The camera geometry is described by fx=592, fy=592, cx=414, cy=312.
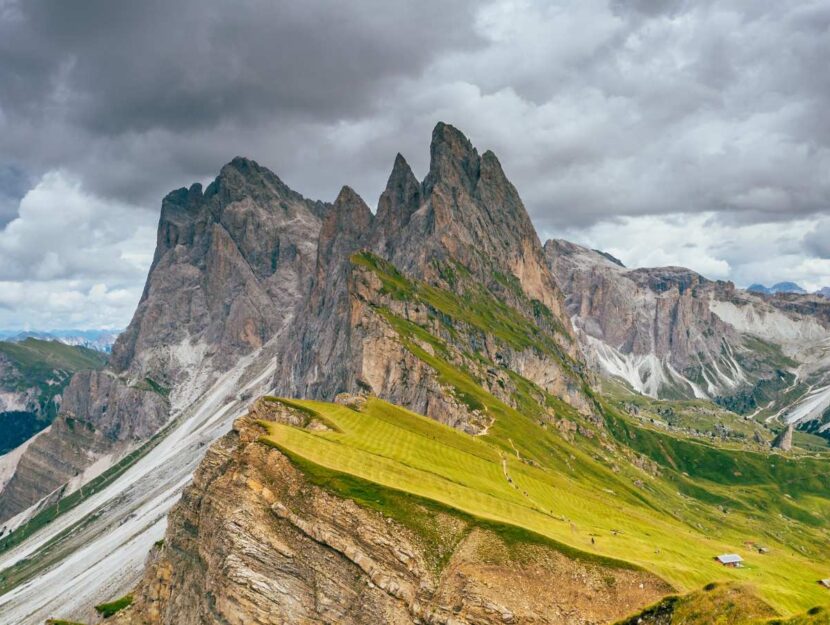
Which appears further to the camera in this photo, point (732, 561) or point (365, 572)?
point (732, 561)

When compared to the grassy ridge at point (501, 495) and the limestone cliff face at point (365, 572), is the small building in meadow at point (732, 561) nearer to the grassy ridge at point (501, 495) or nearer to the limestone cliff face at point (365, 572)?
the grassy ridge at point (501, 495)

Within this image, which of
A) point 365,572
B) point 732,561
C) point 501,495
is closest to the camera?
point 365,572

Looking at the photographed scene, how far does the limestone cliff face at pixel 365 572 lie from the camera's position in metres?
67.0

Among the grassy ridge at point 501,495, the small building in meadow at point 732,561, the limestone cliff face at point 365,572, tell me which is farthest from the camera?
the small building in meadow at point 732,561

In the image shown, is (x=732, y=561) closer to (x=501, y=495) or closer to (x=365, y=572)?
(x=501, y=495)

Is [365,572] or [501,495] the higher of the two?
[501,495]

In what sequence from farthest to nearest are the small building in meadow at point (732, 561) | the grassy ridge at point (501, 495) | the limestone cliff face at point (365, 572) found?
the small building in meadow at point (732, 561) < the grassy ridge at point (501, 495) < the limestone cliff face at point (365, 572)

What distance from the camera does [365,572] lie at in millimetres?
69375

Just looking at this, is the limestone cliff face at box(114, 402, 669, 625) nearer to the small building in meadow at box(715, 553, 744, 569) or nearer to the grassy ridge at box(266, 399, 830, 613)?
the grassy ridge at box(266, 399, 830, 613)

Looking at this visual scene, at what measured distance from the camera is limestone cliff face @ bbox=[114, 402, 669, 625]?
67000 millimetres

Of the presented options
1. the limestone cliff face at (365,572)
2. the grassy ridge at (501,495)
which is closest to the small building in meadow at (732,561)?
the grassy ridge at (501,495)

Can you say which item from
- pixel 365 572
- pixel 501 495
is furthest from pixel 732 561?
pixel 365 572

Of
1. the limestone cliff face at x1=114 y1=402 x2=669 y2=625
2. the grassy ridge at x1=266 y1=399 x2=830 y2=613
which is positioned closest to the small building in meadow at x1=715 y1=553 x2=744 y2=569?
the grassy ridge at x1=266 y1=399 x2=830 y2=613

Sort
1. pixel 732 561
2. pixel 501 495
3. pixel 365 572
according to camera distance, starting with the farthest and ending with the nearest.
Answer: pixel 501 495, pixel 732 561, pixel 365 572
